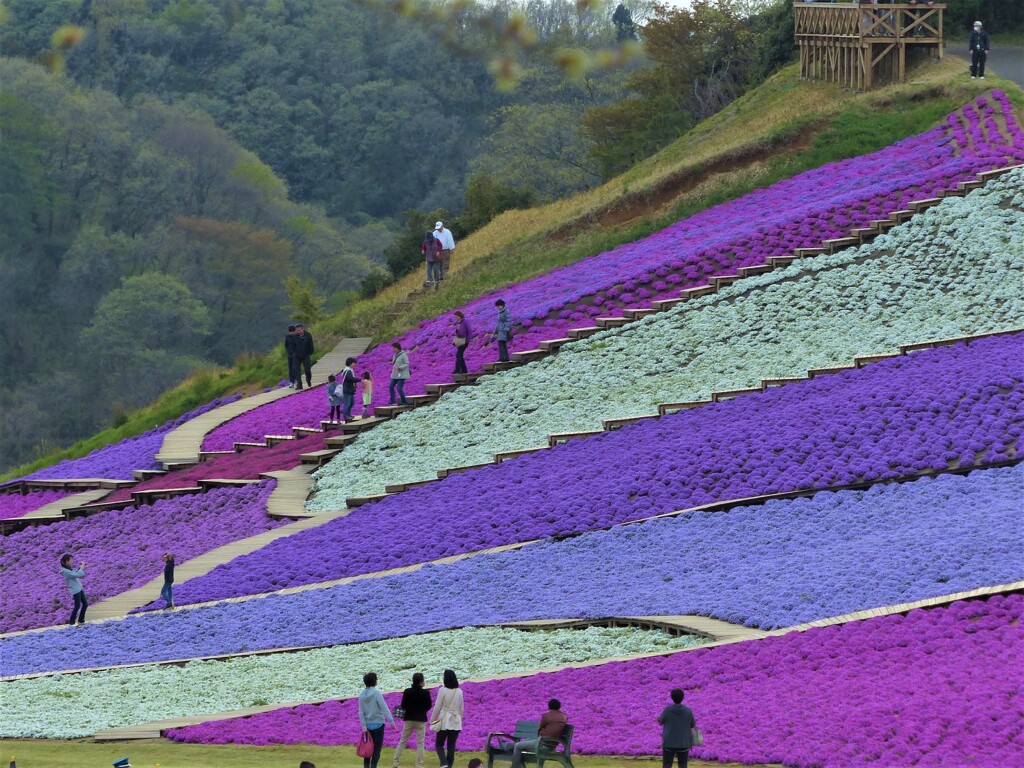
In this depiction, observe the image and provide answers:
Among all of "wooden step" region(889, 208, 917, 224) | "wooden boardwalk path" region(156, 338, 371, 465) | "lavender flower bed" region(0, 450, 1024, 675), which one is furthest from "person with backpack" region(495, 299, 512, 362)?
"lavender flower bed" region(0, 450, 1024, 675)

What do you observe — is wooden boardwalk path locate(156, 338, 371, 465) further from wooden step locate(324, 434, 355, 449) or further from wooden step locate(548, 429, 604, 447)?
wooden step locate(548, 429, 604, 447)

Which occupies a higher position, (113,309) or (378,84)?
(378,84)

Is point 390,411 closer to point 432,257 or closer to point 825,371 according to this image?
point 825,371

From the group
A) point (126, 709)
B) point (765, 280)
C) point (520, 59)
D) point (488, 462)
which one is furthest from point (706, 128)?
point (520, 59)

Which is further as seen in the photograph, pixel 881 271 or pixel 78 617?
pixel 881 271

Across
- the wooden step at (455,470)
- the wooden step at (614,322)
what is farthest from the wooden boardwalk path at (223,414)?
the wooden step at (455,470)

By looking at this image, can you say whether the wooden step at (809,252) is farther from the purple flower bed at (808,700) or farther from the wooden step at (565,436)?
the purple flower bed at (808,700)

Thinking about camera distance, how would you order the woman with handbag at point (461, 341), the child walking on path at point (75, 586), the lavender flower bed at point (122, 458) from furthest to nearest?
the lavender flower bed at point (122, 458) → the woman with handbag at point (461, 341) → the child walking on path at point (75, 586)

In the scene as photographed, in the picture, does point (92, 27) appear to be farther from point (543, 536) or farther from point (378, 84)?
point (543, 536)
